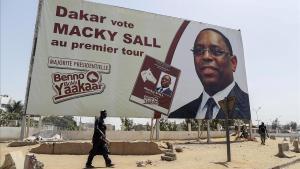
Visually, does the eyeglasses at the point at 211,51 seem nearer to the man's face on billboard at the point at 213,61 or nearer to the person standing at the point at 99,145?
the man's face on billboard at the point at 213,61

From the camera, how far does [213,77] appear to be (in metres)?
24.3

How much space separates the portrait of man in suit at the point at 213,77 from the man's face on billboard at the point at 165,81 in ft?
5.66

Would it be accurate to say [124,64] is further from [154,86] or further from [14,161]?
[14,161]

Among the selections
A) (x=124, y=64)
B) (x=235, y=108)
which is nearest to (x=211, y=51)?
(x=235, y=108)

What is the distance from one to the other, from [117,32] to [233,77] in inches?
365

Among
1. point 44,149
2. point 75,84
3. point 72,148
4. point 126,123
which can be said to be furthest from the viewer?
point 126,123

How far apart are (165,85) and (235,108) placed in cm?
603

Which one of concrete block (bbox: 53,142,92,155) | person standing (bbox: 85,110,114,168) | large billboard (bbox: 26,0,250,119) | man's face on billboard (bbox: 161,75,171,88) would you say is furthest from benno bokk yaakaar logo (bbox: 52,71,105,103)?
person standing (bbox: 85,110,114,168)

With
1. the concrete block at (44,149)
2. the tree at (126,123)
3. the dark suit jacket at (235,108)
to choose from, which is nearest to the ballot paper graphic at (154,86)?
the dark suit jacket at (235,108)

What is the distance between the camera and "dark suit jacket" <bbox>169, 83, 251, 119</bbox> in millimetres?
22562

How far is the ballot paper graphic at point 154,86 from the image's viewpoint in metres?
21.1

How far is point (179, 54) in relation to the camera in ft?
75.9

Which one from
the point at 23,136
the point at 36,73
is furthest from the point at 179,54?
the point at 23,136

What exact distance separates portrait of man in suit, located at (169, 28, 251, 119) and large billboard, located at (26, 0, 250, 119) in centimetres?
6
